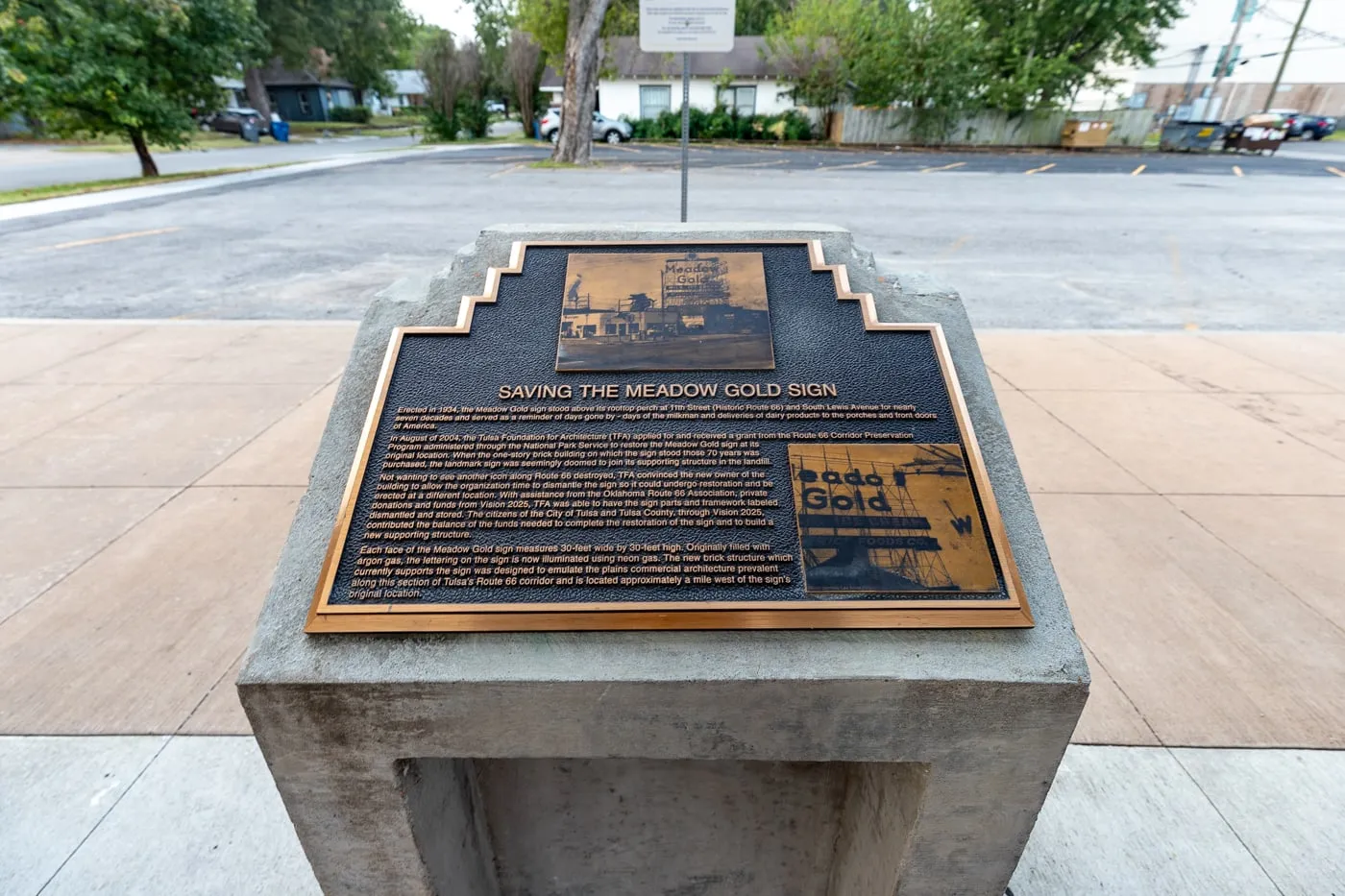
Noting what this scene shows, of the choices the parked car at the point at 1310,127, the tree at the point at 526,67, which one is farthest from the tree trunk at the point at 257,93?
the parked car at the point at 1310,127

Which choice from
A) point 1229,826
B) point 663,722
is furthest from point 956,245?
point 663,722

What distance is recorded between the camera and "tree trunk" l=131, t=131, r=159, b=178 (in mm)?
16547

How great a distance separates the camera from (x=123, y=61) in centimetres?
1526

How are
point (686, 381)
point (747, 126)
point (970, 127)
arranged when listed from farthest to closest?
point (747, 126)
point (970, 127)
point (686, 381)

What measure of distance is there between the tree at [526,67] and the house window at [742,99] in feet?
31.1

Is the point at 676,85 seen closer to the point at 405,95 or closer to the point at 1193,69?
the point at 1193,69

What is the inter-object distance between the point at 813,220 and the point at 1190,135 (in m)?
24.9

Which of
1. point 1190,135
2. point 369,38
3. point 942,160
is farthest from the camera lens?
point 369,38

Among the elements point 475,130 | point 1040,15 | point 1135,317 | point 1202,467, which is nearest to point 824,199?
point 1135,317

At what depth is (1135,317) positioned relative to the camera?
688cm

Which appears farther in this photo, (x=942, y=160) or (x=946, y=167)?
(x=942, y=160)

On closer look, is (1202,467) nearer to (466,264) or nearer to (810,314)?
(810,314)

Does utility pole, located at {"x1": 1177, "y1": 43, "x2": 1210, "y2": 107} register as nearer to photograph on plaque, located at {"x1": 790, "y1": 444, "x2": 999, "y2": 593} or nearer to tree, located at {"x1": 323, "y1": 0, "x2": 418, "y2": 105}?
tree, located at {"x1": 323, "y1": 0, "x2": 418, "y2": 105}

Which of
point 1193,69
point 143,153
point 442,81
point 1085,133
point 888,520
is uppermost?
point 1193,69
